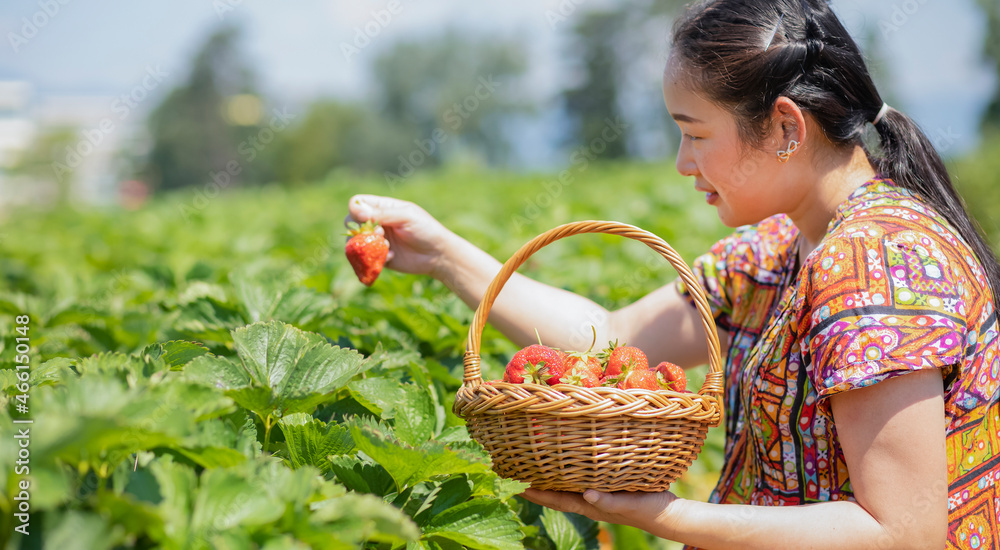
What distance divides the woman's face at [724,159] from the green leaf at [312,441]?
102 centimetres

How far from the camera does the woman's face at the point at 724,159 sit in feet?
5.41

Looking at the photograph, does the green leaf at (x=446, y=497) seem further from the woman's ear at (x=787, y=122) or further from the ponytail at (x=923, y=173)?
the ponytail at (x=923, y=173)

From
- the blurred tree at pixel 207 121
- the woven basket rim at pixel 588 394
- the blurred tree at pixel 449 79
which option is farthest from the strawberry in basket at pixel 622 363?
the blurred tree at pixel 449 79

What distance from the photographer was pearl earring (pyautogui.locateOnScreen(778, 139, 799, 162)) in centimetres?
165

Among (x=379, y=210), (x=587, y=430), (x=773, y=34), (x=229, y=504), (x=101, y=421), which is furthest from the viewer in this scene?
(x=379, y=210)

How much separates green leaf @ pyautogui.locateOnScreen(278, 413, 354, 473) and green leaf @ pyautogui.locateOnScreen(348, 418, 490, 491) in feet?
0.13

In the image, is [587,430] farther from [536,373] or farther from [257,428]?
[257,428]

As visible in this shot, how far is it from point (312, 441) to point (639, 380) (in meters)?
0.60

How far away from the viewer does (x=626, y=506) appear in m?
1.36

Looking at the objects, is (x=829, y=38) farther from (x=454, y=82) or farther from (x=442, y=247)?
(x=454, y=82)

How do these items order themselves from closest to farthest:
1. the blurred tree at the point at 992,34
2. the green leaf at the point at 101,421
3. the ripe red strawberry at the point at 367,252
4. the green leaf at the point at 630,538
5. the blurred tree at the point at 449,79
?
the green leaf at the point at 101,421
the ripe red strawberry at the point at 367,252
the green leaf at the point at 630,538
the blurred tree at the point at 992,34
the blurred tree at the point at 449,79

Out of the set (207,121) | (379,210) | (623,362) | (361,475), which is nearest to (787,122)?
(623,362)

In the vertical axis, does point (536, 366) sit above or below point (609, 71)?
below

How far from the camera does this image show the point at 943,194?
66.6 inches
